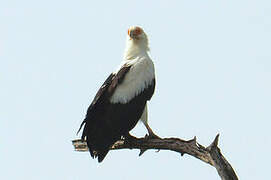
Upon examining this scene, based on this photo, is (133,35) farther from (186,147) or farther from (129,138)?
(186,147)

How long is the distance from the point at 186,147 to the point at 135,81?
1.92 meters

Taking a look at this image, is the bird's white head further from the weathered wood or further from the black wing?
the weathered wood

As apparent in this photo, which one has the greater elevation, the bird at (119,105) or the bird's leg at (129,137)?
the bird at (119,105)

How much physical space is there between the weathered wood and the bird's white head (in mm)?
1638

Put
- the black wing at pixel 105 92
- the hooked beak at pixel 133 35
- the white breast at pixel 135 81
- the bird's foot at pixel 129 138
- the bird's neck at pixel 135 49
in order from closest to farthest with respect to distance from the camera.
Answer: the black wing at pixel 105 92 < the bird's foot at pixel 129 138 < the white breast at pixel 135 81 < the bird's neck at pixel 135 49 < the hooked beak at pixel 133 35

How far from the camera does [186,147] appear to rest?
8.89 metres

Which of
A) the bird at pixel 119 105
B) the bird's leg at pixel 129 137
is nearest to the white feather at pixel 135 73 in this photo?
the bird at pixel 119 105

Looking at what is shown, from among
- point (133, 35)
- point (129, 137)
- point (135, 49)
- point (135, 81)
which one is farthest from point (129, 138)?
point (133, 35)

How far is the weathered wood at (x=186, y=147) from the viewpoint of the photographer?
8.09m

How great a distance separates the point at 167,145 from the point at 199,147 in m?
0.78

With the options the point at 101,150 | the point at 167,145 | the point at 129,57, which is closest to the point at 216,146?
the point at 167,145

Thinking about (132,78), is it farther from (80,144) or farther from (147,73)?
(80,144)

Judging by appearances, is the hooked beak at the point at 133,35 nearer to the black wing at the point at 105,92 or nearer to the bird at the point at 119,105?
the bird at the point at 119,105

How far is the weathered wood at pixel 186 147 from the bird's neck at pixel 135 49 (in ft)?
5.24
